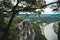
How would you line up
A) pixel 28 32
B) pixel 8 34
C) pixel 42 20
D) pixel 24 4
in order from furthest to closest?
pixel 42 20 < pixel 28 32 < pixel 8 34 < pixel 24 4

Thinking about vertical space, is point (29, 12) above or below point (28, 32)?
above

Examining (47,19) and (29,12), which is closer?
(29,12)

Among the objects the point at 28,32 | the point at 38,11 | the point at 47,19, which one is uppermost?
the point at 38,11

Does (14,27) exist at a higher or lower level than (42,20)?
higher

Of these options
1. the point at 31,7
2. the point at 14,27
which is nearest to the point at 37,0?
the point at 31,7

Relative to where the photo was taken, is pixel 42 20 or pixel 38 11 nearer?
pixel 38 11

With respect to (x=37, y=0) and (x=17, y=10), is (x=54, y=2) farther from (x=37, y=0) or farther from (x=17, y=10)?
(x=17, y=10)

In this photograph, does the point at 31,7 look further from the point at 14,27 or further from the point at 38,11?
the point at 14,27

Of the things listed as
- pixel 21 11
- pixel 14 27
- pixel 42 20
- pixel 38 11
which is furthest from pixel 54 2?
pixel 42 20

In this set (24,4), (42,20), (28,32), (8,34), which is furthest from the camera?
(42,20)
